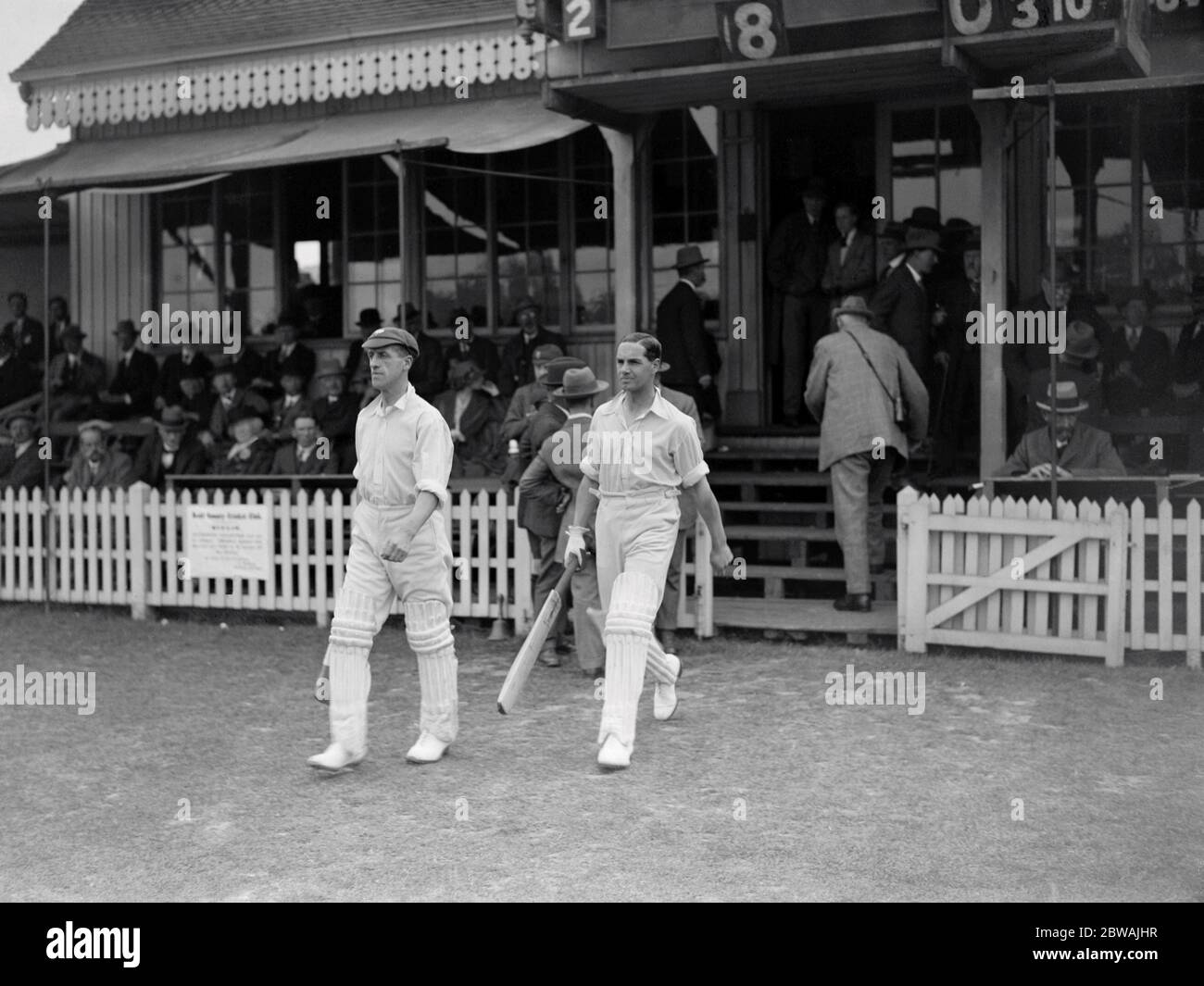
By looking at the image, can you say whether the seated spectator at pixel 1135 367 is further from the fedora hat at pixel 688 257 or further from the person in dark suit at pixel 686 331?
the fedora hat at pixel 688 257

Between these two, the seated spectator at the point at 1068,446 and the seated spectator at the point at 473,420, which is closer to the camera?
the seated spectator at the point at 1068,446

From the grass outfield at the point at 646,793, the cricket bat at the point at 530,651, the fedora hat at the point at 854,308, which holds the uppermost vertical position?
the fedora hat at the point at 854,308

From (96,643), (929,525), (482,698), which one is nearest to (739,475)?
(929,525)

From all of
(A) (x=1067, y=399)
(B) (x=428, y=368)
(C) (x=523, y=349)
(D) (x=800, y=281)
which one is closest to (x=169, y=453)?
(B) (x=428, y=368)

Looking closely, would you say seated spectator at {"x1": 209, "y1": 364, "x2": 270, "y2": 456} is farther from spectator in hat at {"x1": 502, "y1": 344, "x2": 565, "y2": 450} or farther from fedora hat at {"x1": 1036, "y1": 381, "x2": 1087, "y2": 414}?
fedora hat at {"x1": 1036, "y1": 381, "x2": 1087, "y2": 414}

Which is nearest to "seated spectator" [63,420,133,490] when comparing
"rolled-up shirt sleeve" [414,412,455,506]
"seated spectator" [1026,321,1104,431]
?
"rolled-up shirt sleeve" [414,412,455,506]

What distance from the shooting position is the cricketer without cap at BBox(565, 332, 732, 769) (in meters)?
7.30

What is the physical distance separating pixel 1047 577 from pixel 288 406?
27.1 ft

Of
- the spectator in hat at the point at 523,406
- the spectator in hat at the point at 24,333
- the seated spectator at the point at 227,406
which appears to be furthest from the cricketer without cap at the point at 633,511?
the spectator in hat at the point at 24,333

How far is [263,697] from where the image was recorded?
9.42m

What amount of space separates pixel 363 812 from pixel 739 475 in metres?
7.07

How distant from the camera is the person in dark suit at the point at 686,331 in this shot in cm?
1305

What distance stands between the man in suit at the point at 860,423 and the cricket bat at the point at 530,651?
12.8ft

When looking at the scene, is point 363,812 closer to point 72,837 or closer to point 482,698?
point 72,837
